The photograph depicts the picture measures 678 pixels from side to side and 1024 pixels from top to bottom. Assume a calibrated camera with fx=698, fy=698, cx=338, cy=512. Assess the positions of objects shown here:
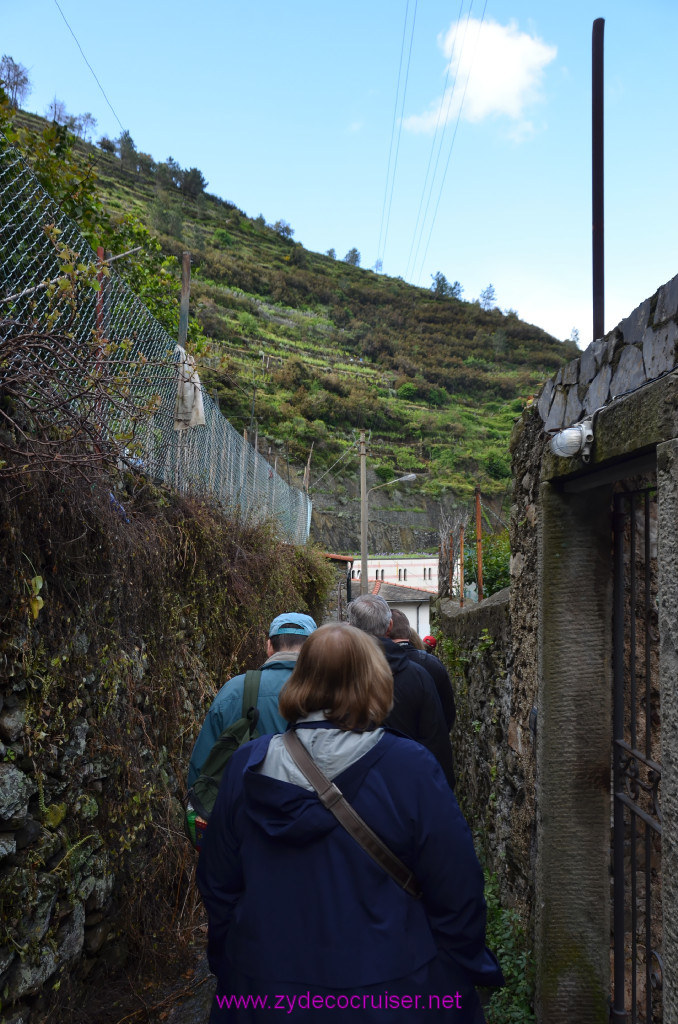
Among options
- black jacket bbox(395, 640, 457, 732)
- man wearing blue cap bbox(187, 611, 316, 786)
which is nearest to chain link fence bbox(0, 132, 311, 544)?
man wearing blue cap bbox(187, 611, 316, 786)

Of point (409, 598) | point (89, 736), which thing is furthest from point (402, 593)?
point (89, 736)

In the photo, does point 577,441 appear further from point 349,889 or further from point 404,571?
point 404,571

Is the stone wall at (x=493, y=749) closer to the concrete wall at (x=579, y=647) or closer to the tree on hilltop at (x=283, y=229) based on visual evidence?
the concrete wall at (x=579, y=647)

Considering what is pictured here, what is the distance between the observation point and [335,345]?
2721 inches

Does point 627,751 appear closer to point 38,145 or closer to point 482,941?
point 482,941

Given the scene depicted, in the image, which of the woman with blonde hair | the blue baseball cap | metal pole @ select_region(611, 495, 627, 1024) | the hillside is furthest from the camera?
the hillside

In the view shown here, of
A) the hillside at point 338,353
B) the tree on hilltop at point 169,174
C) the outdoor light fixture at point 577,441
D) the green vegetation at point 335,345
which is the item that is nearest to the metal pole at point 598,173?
the outdoor light fixture at point 577,441

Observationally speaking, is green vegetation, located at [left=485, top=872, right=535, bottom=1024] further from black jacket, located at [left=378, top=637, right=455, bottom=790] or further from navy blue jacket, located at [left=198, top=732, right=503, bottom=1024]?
navy blue jacket, located at [left=198, top=732, right=503, bottom=1024]

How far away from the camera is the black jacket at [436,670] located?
142 inches

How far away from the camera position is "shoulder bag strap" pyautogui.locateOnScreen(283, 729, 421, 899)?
1527 millimetres

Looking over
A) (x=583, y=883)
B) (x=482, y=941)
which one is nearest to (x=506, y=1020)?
(x=583, y=883)

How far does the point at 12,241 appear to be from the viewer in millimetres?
3383

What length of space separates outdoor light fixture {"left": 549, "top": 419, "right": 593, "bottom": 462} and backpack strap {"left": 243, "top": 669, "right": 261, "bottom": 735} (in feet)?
4.94

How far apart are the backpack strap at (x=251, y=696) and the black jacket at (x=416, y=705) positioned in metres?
0.75
